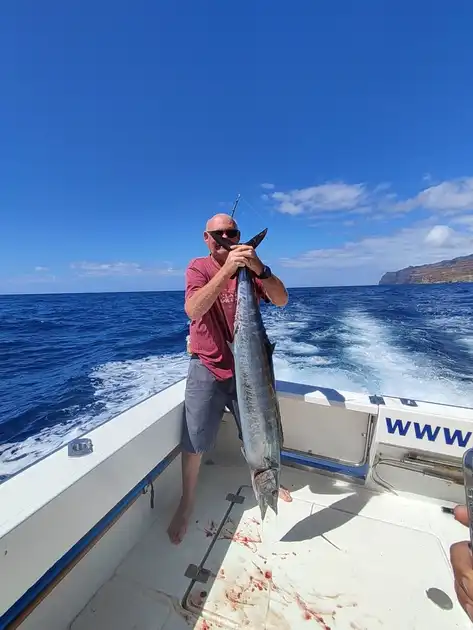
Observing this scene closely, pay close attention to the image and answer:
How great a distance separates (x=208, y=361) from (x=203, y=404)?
0.92 feet

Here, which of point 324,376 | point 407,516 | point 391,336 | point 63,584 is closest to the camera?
point 63,584

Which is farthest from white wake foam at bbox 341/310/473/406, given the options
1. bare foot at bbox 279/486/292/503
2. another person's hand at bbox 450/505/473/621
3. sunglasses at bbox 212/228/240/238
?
another person's hand at bbox 450/505/473/621

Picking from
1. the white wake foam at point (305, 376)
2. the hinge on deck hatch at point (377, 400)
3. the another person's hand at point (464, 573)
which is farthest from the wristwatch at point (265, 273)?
the white wake foam at point (305, 376)

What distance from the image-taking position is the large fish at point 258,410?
181cm

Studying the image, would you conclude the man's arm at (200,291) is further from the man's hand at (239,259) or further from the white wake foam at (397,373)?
the white wake foam at (397,373)

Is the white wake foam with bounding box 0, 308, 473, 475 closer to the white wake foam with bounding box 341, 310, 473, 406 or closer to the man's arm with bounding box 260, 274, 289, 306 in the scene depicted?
the white wake foam with bounding box 341, 310, 473, 406

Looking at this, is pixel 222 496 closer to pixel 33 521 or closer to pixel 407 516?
pixel 407 516

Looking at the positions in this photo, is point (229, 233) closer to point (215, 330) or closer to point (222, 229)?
point (222, 229)

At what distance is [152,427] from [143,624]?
912mm

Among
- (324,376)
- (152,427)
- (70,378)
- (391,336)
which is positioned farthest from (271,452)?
(391,336)

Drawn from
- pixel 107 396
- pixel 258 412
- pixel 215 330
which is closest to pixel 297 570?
Result: pixel 258 412

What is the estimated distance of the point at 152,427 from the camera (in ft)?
6.48

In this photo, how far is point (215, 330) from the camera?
7.06 feet

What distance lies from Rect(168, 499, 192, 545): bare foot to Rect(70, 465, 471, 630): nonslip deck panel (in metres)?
0.04
